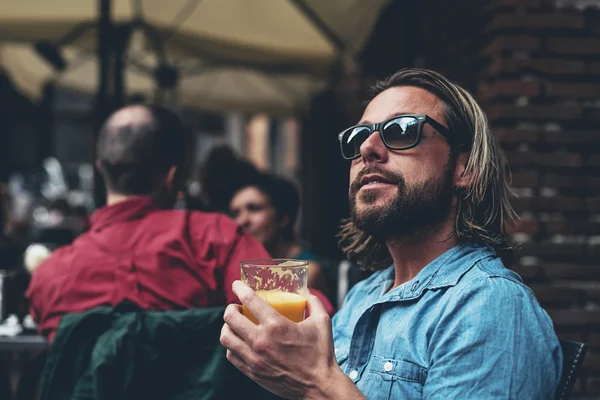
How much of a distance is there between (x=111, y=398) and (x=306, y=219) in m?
8.01

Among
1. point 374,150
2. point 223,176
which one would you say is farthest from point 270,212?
point 374,150

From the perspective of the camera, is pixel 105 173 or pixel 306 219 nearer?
pixel 105 173

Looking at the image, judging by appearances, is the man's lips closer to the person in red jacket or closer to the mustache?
the mustache

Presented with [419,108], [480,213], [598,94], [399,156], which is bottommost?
[480,213]

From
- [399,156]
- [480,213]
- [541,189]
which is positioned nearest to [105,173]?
[399,156]

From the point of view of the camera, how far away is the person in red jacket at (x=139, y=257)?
2.15m

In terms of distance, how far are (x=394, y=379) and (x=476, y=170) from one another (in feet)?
2.03

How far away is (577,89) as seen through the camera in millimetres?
3293

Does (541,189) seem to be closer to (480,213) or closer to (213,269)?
(480,213)

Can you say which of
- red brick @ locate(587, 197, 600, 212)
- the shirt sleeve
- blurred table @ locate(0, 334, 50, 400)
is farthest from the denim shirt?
red brick @ locate(587, 197, 600, 212)

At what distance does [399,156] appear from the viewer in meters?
1.69

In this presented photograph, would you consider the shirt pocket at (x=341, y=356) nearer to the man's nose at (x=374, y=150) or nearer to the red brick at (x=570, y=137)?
the man's nose at (x=374, y=150)

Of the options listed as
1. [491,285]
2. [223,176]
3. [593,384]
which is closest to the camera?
[491,285]

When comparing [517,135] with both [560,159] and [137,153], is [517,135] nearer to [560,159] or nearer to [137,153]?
[560,159]
